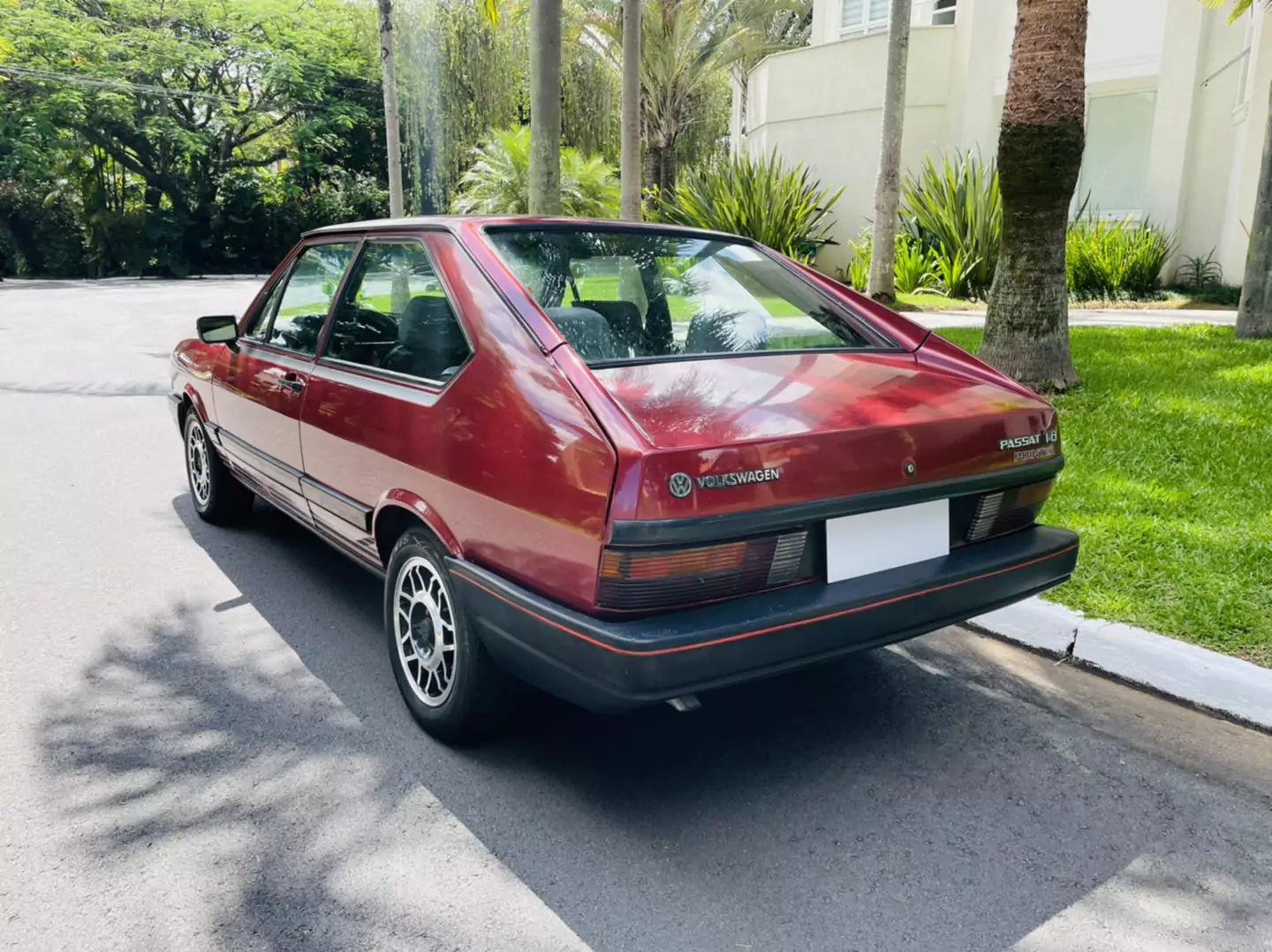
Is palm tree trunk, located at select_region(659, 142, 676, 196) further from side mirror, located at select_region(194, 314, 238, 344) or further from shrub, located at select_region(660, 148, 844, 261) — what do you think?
side mirror, located at select_region(194, 314, 238, 344)

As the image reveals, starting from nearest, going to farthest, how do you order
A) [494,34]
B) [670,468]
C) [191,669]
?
[670,468], [191,669], [494,34]

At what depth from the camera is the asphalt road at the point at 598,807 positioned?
2.35m

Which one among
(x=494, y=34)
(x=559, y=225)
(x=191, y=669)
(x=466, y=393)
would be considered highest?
(x=494, y=34)

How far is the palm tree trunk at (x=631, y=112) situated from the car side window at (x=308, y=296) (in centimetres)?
768

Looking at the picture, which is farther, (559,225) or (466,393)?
(559,225)

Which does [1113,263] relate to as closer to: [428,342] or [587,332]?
[587,332]

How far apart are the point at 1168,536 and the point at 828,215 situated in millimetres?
15181

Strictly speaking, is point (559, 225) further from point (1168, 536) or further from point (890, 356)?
point (1168, 536)

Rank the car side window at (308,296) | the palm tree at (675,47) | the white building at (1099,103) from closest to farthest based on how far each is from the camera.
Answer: the car side window at (308,296) < the white building at (1099,103) < the palm tree at (675,47)

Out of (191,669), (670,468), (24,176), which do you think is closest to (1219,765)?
(670,468)

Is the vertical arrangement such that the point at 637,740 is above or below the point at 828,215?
below

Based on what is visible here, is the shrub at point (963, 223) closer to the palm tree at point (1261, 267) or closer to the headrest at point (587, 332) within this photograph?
the palm tree at point (1261, 267)

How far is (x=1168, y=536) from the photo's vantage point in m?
4.50

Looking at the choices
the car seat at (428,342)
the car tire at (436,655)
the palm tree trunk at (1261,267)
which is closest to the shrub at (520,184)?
the palm tree trunk at (1261,267)
